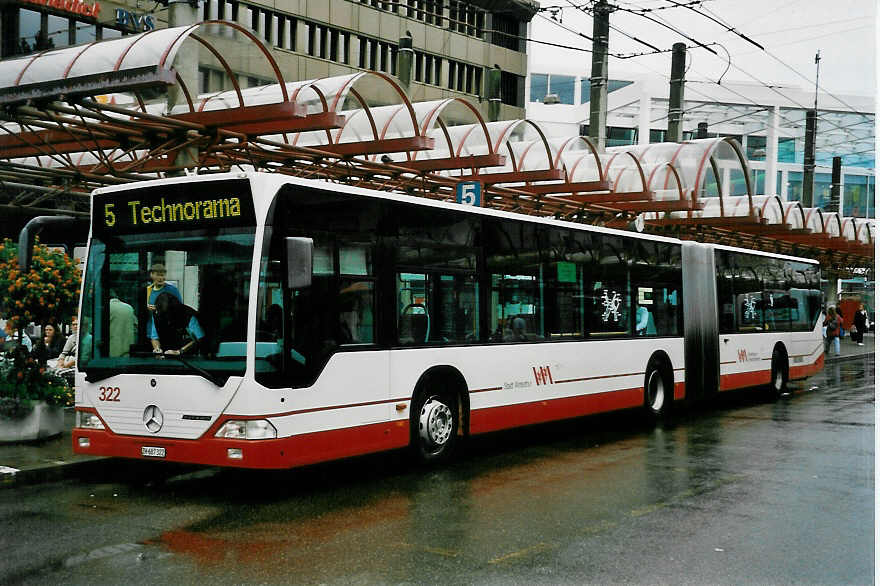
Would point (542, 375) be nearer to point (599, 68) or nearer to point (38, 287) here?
point (38, 287)

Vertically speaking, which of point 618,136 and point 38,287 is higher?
point 618,136

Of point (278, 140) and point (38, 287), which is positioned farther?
point (278, 140)

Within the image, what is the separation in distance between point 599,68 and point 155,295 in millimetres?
16668

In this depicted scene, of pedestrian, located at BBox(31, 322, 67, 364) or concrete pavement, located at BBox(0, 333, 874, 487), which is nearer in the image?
concrete pavement, located at BBox(0, 333, 874, 487)

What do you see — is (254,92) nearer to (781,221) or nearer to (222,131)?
(222,131)

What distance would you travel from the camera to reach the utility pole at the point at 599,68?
77.3 ft

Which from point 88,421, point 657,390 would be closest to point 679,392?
point 657,390

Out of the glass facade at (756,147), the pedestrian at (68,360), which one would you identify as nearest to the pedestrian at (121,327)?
the pedestrian at (68,360)

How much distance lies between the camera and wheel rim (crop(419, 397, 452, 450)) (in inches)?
426

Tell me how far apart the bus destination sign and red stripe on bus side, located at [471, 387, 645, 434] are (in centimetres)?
392

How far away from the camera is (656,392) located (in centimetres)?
1639

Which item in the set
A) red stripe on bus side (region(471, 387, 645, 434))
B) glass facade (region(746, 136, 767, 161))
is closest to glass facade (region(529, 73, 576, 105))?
glass facade (region(746, 136, 767, 161))

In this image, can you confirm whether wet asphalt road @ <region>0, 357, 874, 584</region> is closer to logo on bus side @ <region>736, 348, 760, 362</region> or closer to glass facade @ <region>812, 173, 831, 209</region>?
logo on bus side @ <region>736, 348, 760, 362</region>

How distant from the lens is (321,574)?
635cm
